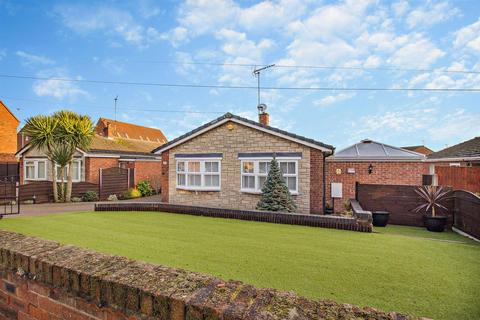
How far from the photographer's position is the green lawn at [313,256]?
3.69 meters

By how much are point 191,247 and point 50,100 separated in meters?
44.9

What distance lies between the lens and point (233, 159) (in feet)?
42.2

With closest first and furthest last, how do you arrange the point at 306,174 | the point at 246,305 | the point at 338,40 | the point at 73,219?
1. the point at 246,305
2. the point at 73,219
3. the point at 306,174
4. the point at 338,40

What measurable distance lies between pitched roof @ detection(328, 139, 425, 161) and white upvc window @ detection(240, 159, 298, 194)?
480 centimetres

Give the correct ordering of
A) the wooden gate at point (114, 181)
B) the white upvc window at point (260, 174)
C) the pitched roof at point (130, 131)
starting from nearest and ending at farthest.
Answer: the white upvc window at point (260, 174) < the wooden gate at point (114, 181) < the pitched roof at point (130, 131)

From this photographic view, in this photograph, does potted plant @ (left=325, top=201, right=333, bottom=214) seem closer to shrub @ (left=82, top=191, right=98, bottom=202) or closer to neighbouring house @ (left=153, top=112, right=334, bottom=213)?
neighbouring house @ (left=153, top=112, right=334, bottom=213)

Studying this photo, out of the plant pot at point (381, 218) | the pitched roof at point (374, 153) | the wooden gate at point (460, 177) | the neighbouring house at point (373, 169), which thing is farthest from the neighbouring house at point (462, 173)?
the plant pot at point (381, 218)

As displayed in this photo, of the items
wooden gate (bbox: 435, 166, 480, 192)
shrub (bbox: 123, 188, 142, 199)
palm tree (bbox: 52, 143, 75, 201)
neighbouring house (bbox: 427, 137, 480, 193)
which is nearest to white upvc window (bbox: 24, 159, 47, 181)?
palm tree (bbox: 52, 143, 75, 201)

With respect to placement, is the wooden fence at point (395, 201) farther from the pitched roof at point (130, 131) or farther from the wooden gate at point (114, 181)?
the pitched roof at point (130, 131)

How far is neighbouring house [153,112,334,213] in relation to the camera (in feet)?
37.9

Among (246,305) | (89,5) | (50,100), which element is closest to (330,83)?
(89,5)

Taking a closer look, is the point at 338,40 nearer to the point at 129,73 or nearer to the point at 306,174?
the point at 306,174

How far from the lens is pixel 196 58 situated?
27.6m

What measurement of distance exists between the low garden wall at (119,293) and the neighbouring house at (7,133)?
36.9 m
